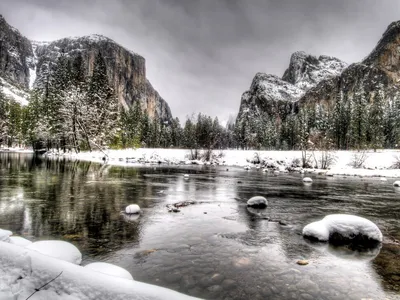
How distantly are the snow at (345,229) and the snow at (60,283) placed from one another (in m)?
6.32

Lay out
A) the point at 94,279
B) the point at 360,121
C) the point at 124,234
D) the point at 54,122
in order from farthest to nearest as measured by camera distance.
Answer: the point at 360,121, the point at 54,122, the point at 124,234, the point at 94,279

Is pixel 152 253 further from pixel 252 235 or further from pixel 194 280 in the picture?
pixel 252 235

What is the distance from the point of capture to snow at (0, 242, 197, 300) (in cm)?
237

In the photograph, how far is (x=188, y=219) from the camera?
9.65 meters

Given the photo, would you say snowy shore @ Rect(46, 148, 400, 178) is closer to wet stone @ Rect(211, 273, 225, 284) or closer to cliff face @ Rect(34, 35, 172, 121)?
wet stone @ Rect(211, 273, 225, 284)

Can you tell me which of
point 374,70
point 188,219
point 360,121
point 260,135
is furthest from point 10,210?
point 374,70

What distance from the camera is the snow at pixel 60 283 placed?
237 cm

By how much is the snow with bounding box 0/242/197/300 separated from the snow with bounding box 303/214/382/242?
632 cm

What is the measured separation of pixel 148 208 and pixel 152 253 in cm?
466

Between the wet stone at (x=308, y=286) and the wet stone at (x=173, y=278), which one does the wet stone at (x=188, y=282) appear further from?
the wet stone at (x=308, y=286)

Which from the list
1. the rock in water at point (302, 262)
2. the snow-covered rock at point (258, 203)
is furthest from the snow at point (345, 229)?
the snow-covered rock at point (258, 203)

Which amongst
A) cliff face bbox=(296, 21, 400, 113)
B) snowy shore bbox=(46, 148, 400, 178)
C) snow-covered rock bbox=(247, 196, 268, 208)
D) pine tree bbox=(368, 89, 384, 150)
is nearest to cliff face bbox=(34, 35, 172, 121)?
cliff face bbox=(296, 21, 400, 113)

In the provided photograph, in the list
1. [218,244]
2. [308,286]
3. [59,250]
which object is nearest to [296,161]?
[218,244]

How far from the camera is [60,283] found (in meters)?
2.46
